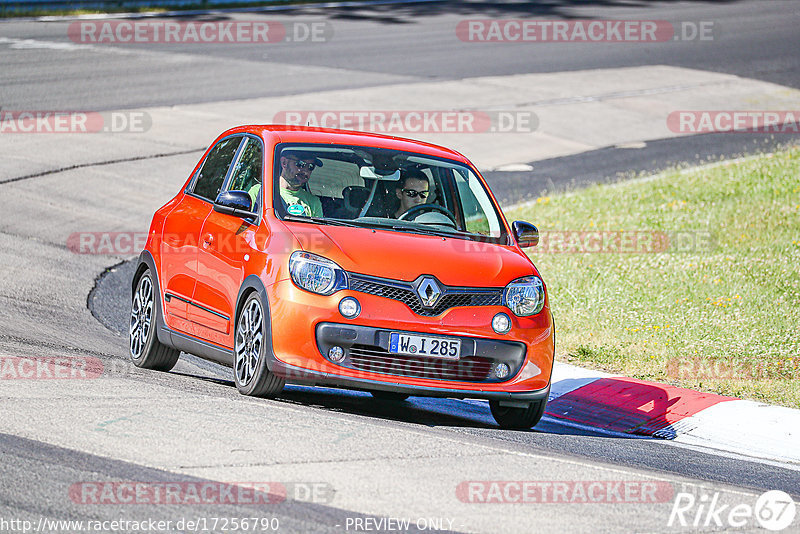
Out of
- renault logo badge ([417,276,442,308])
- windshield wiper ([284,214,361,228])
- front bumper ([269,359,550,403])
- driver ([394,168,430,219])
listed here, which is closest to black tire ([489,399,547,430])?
front bumper ([269,359,550,403])

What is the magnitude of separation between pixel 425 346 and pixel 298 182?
1.65m

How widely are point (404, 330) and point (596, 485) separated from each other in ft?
5.25

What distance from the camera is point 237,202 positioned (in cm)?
800

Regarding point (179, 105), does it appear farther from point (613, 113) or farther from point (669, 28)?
point (669, 28)

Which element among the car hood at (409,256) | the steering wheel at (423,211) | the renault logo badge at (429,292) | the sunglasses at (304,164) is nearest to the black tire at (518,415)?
the car hood at (409,256)

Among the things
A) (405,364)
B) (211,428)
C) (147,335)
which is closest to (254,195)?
(147,335)

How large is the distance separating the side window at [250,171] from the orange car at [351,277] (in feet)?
0.05

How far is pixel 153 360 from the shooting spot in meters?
9.16

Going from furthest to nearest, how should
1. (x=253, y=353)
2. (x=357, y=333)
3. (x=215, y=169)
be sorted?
(x=215, y=169) < (x=253, y=353) < (x=357, y=333)

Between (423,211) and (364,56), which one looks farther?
(364,56)

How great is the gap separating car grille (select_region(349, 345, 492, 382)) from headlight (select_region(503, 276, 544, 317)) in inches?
16.7

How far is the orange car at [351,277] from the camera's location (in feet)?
24.0

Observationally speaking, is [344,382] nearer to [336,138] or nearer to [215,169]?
[336,138]

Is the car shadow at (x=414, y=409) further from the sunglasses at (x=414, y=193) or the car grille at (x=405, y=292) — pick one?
the sunglasses at (x=414, y=193)
